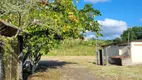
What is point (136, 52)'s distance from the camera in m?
31.8

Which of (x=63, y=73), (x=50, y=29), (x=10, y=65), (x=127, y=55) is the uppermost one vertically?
(x=50, y=29)

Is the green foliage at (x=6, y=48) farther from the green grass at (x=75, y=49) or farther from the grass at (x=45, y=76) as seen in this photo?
the green grass at (x=75, y=49)

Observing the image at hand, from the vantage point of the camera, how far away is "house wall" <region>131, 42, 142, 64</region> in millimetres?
31473

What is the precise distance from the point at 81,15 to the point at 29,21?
35.8 feet

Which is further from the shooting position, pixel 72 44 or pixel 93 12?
pixel 72 44

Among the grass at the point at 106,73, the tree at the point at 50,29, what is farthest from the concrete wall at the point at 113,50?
the tree at the point at 50,29

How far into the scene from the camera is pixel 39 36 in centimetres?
1748

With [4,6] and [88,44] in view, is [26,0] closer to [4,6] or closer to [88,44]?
[4,6]

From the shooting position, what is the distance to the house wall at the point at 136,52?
31473mm

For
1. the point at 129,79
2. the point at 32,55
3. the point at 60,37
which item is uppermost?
the point at 60,37

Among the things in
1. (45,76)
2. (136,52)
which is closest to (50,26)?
(45,76)

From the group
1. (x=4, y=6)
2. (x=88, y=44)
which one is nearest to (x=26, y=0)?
(x=4, y=6)

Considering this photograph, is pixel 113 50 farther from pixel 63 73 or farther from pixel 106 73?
pixel 63 73

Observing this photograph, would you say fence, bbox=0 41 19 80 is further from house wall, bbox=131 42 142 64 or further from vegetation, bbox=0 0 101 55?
house wall, bbox=131 42 142 64
